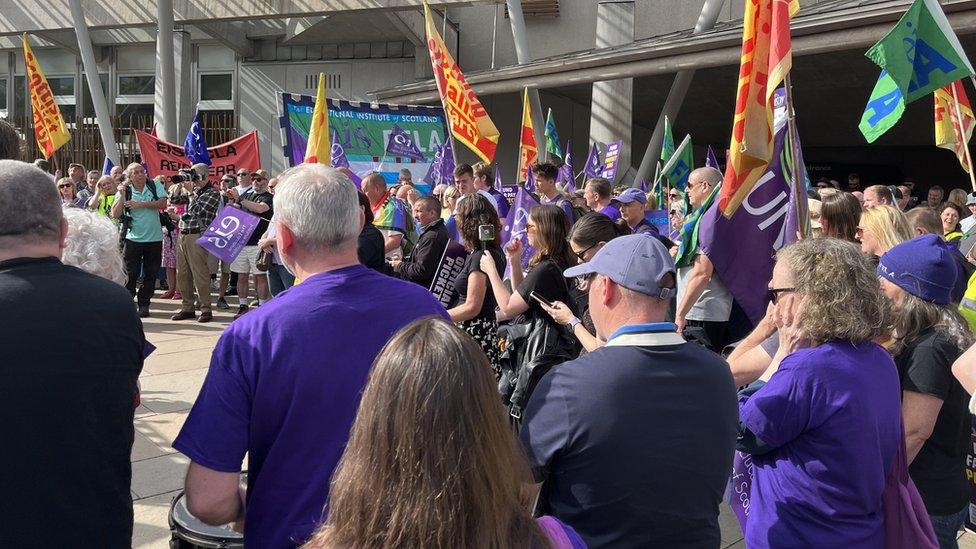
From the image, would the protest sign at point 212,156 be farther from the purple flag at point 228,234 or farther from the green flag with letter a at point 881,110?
the green flag with letter a at point 881,110

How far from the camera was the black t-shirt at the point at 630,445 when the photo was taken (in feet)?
6.61

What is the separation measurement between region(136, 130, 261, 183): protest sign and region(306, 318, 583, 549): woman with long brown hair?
41.8 ft

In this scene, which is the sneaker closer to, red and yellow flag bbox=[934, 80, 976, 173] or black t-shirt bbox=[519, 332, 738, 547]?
red and yellow flag bbox=[934, 80, 976, 173]

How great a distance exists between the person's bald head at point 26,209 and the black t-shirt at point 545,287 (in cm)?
273

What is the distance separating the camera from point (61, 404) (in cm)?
204

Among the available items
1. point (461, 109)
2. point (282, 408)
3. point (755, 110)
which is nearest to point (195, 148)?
point (461, 109)

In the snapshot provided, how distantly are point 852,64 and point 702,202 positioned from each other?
477 inches

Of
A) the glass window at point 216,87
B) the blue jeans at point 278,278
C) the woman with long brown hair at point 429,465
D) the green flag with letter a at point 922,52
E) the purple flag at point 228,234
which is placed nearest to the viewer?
the woman with long brown hair at point 429,465

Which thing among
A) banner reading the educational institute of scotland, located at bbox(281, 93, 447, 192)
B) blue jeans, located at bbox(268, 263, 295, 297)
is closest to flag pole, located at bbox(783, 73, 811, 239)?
blue jeans, located at bbox(268, 263, 295, 297)

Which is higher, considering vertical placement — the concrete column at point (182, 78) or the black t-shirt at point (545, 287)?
the concrete column at point (182, 78)

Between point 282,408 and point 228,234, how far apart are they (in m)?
6.22

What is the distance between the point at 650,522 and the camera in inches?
81.0

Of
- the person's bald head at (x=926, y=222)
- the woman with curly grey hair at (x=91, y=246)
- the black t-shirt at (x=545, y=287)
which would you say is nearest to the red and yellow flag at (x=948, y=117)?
the person's bald head at (x=926, y=222)

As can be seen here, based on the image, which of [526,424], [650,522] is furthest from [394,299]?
[650,522]
